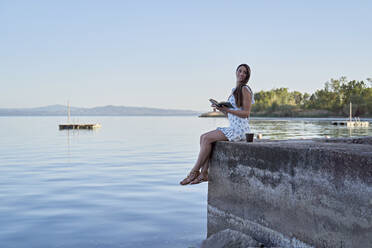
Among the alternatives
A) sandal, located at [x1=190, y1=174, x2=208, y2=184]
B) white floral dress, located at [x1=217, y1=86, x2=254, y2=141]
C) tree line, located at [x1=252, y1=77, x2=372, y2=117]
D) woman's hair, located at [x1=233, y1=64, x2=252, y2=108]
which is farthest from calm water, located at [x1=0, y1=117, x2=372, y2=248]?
tree line, located at [x1=252, y1=77, x2=372, y2=117]

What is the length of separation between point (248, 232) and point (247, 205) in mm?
358

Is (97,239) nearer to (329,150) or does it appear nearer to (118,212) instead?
(118,212)

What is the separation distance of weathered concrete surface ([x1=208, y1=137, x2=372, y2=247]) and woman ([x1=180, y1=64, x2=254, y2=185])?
5.4 inches

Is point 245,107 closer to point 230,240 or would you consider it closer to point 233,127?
point 233,127

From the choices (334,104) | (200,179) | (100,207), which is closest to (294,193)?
(200,179)

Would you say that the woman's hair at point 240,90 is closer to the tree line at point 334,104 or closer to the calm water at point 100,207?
the calm water at point 100,207

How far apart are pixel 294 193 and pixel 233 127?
6.03 feet

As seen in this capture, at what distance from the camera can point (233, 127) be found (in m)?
6.06

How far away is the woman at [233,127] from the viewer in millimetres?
5914

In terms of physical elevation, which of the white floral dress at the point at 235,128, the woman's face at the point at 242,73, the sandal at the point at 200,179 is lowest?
the sandal at the point at 200,179

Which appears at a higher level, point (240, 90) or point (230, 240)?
point (240, 90)

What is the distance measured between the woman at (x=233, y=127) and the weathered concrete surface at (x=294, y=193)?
14 cm

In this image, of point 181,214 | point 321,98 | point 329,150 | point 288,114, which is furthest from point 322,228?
point 288,114

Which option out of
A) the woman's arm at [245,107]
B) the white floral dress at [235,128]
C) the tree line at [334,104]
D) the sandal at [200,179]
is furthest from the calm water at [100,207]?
the tree line at [334,104]
